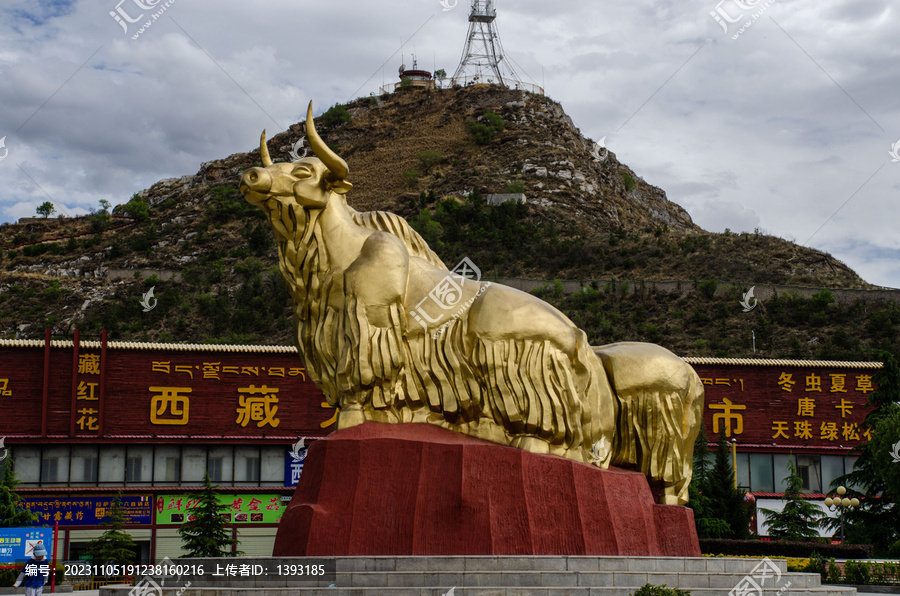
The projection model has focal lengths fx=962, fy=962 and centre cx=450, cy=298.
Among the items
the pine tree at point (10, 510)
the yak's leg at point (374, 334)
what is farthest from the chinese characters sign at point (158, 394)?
the yak's leg at point (374, 334)

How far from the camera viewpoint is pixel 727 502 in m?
23.0

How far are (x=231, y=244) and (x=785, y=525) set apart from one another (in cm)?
3805

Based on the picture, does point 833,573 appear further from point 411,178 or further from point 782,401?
point 411,178

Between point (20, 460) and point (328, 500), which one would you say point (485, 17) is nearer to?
point (20, 460)

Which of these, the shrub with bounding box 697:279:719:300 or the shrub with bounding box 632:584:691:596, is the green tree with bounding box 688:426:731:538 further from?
the shrub with bounding box 697:279:719:300

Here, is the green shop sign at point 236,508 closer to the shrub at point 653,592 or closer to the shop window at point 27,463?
the shop window at point 27,463

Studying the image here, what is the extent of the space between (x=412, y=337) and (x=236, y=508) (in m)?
18.0

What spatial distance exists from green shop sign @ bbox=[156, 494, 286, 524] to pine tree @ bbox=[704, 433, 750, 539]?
11.7 metres

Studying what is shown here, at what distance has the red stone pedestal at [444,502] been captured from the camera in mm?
9977

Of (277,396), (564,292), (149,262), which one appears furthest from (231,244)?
(277,396)

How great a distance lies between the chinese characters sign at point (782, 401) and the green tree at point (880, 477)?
355cm

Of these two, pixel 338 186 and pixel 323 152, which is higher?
pixel 323 152

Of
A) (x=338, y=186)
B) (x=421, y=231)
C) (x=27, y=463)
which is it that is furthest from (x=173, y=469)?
(x=421, y=231)

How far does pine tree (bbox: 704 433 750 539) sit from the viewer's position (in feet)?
74.3
